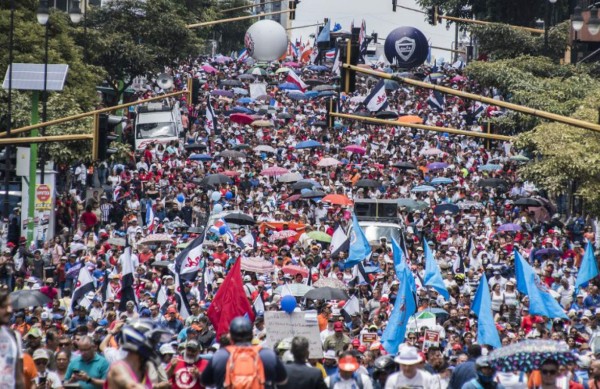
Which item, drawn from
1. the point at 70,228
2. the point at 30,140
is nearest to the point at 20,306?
the point at 30,140

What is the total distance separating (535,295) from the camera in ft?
71.7

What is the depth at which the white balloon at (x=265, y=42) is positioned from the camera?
89.0 m

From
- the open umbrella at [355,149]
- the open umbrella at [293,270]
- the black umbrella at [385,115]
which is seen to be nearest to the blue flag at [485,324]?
the open umbrella at [293,270]

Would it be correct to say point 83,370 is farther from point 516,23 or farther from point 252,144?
point 516,23

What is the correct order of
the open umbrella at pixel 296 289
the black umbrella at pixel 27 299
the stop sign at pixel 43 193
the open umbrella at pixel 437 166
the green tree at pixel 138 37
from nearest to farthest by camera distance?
1. the black umbrella at pixel 27 299
2. the open umbrella at pixel 296 289
3. the stop sign at pixel 43 193
4. the open umbrella at pixel 437 166
5. the green tree at pixel 138 37

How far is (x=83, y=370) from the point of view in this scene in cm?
1357

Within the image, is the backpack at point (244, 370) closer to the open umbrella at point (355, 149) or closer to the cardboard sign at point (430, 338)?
the cardboard sign at point (430, 338)

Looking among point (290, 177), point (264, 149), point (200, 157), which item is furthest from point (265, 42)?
point (290, 177)

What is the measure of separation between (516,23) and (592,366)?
210 feet

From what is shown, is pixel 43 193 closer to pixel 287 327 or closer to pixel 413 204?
pixel 413 204

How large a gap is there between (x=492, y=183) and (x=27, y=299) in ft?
75.8

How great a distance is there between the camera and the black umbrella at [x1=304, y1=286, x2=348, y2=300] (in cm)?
2500

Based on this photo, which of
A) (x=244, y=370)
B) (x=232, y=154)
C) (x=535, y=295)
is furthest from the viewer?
(x=232, y=154)

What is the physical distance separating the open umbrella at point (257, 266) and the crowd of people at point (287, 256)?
5.9 inches
